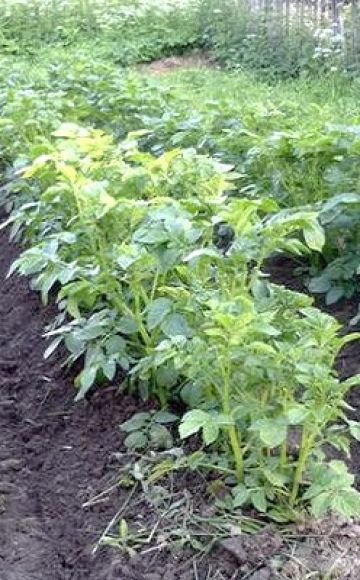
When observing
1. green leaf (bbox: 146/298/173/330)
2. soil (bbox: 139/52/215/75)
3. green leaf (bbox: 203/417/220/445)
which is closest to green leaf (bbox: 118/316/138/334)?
green leaf (bbox: 146/298/173/330)

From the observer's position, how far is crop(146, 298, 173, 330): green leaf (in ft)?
9.22

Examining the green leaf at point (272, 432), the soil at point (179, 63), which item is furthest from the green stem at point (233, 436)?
the soil at point (179, 63)

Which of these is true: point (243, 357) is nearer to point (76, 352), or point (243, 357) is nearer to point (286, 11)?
point (76, 352)

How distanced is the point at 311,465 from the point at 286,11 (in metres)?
9.06

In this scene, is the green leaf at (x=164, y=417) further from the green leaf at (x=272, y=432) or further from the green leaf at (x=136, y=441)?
the green leaf at (x=272, y=432)

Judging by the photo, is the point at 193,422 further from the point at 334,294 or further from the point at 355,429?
the point at 334,294

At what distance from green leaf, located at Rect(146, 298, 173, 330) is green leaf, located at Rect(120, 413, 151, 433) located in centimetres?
31

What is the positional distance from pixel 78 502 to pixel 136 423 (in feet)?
0.96

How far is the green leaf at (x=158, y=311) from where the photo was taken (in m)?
2.81

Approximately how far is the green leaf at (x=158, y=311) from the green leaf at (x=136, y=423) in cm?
31

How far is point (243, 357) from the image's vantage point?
2.42 m

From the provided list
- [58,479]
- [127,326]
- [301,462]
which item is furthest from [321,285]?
[301,462]

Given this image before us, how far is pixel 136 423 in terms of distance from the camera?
119 inches

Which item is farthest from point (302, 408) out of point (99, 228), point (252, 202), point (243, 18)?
point (243, 18)
